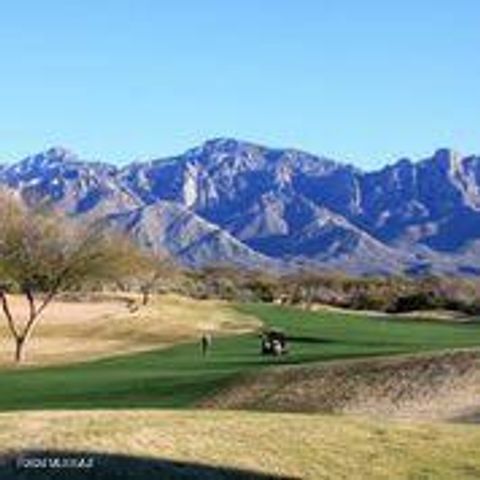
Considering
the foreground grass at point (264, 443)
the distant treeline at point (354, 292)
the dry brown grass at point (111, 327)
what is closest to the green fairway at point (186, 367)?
the dry brown grass at point (111, 327)

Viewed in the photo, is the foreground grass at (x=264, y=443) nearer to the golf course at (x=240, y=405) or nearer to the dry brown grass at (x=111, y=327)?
the golf course at (x=240, y=405)

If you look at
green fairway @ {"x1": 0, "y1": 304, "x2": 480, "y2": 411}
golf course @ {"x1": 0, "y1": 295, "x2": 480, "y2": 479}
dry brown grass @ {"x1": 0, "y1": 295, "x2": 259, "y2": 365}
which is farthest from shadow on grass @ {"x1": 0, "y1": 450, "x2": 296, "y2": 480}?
dry brown grass @ {"x1": 0, "y1": 295, "x2": 259, "y2": 365}

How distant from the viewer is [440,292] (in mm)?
154875

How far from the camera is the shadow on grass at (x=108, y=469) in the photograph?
25375mm

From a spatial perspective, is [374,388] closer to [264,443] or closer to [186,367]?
[264,443]

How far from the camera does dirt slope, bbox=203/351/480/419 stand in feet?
139

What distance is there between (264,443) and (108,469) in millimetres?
3525

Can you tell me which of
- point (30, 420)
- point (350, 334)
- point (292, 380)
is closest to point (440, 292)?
point (350, 334)

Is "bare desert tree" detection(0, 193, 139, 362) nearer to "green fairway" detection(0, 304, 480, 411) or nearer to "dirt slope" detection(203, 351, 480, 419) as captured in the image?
"green fairway" detection(0, 304, 480, 411)

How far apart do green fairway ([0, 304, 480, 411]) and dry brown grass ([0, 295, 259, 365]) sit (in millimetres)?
4010

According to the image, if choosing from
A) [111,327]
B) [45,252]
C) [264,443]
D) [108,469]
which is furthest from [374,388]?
[111,327]

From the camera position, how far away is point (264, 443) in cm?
2792

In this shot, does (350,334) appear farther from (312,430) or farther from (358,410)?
(312,430)

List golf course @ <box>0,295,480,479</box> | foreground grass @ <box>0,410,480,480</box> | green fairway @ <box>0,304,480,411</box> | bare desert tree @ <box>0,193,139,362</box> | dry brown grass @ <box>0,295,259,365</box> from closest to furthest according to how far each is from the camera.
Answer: foreground grass @ <box>0,410,480,480</box>, golf course @ <box>0,295,480,479</box>, green fairway @ <box>0,304,480,411</box>, bare desert tree @ <box>0,193,139,362</box>, dry brown grass @ <box>0,295,259,365</box>
